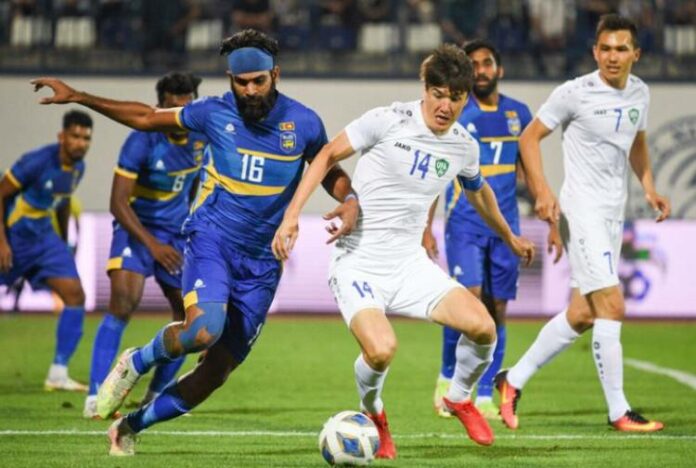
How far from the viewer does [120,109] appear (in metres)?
7.14

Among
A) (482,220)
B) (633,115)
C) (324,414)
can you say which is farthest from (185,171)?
(633,115)

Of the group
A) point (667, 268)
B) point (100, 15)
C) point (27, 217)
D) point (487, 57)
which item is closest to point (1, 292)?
point (100, 15)

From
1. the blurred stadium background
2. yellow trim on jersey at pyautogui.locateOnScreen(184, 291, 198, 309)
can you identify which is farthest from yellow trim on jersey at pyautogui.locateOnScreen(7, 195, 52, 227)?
the blurred stadium background

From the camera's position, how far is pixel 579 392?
11.0 m

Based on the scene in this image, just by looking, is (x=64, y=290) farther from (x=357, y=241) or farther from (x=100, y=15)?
(x=100, y=15)

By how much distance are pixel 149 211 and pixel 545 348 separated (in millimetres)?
2799

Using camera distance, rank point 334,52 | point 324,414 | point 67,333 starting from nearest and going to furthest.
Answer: point 324,414, point 67,333, point 334,52

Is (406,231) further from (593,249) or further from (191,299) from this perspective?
(593,249)

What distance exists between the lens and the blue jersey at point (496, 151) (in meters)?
9.63

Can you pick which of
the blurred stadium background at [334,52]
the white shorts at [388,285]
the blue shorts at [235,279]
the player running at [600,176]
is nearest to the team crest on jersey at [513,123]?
the player running at [600,176]

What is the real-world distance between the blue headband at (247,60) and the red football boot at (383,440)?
188cm

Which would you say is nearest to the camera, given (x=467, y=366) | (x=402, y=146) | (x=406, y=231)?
(x=402, y=146)

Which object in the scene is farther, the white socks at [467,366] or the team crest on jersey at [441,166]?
the white socks at [467,366]

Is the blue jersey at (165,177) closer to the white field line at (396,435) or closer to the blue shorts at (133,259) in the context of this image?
the blue shorts at (133,259)
